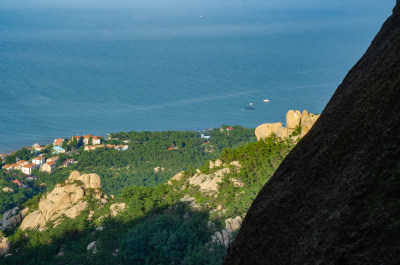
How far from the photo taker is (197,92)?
5578 cm

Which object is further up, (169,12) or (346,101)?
(169,12)

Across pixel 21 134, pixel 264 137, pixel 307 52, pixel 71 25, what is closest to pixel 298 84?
pixel 307 52

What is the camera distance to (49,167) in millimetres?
31547

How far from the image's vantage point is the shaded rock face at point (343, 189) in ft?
7.77

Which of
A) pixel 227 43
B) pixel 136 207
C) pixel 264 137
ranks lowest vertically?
pixel 136 207

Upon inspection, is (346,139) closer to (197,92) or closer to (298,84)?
(197,92)

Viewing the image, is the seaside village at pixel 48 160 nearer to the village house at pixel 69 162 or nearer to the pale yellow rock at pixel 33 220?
the village house at pixel 69 162

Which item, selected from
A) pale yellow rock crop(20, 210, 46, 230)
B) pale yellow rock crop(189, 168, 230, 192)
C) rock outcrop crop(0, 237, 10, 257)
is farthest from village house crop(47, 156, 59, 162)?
pale yellow rock crop(189, 168, 230, 192)

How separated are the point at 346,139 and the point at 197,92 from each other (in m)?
52.9

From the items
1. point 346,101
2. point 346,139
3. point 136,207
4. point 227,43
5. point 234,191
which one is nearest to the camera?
point 346,139

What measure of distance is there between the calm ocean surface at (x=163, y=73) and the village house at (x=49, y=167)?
10504mm

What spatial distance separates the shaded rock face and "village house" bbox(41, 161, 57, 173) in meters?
29.4

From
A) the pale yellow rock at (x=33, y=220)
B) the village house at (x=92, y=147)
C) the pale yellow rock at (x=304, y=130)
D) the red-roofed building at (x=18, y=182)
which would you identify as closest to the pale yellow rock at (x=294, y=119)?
the pale yellow rock at (x=304, y=130)

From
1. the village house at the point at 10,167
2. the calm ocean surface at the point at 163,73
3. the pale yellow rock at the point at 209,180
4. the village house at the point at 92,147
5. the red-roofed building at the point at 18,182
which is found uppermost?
the calm ocean surface at the point at 163,73
